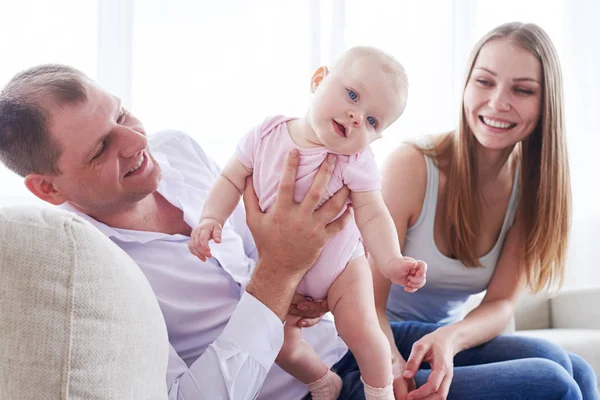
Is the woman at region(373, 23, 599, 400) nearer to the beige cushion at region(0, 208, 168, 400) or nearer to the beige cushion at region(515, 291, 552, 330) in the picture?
the beige cushion at region(0, 208, 168, 400)

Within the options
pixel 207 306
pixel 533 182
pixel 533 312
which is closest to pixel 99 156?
pixel 207 306

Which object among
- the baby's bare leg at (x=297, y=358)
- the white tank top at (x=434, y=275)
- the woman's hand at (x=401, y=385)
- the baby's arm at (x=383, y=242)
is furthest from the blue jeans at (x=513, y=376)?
the baby's arm at (x=383, y=242)

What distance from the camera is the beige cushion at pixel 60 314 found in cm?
86

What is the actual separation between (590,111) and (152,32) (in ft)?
10.0

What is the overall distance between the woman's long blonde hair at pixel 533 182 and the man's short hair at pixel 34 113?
1072 millimetres

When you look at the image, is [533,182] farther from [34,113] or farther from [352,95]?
[34,113]

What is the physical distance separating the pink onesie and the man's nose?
0.20 meters

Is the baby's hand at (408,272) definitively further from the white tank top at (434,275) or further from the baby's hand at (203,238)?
the white tank top at (434,275)

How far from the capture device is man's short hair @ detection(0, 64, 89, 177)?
1.36 metres

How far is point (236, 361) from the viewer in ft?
4.32

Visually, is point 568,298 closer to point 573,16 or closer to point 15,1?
point 573,16

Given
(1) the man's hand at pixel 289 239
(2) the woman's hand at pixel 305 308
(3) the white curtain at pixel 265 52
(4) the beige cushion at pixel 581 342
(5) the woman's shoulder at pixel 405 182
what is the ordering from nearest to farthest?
(1) the man's hand at pixel 289 239
(2) the woman's hand at pixel 305 308
(5) the woman's shoulder at pixel 405 182
(3) the white curtain at pixel 265 52
(4) the beige cushion at pixel 581 342

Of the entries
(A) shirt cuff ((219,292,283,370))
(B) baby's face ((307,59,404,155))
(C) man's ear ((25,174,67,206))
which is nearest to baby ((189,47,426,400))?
(B) baby's face ((307,59,404,155))

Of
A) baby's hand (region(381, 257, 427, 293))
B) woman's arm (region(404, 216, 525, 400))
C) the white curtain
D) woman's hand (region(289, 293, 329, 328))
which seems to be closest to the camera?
baby's hand (region(381, 257, 427, 293))
